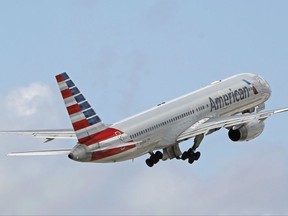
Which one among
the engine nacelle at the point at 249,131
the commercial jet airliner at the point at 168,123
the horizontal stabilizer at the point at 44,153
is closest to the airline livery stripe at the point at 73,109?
the commercial jet airliner at the point at 168,123

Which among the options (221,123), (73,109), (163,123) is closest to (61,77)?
(73,109)

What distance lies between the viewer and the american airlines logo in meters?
113

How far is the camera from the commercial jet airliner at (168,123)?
97.6 meters

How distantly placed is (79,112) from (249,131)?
63.0ft

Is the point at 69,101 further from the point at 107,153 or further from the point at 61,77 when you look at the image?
the point at 107,153

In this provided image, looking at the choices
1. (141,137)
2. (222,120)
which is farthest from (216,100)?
(141,137)

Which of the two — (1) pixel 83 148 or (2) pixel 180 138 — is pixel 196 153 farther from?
(1) pixel 83 148

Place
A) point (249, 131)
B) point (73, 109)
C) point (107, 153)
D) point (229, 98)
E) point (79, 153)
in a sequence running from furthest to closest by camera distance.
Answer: point (229, 98)
point (249, 131)
point (107, 153)
point (79, 153)
point (73, 109)

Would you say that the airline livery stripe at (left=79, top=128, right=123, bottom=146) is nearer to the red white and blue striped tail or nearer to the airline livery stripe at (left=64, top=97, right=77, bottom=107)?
the red white and blue striped tail

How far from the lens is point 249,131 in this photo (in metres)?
110

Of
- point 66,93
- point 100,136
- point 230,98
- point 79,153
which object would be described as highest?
point 66,93

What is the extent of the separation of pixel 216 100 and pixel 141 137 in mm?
12306

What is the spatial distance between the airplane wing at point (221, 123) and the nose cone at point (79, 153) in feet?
42.9

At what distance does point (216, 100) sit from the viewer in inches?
4456
